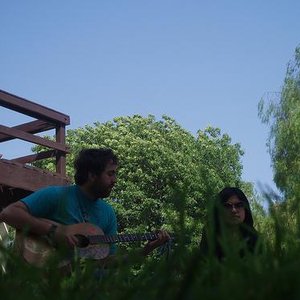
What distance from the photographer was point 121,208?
2605 centimetres

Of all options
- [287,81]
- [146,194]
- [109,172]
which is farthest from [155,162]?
[109,172]

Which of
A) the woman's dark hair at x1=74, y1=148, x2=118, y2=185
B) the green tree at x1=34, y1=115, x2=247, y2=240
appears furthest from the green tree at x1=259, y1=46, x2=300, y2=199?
the woman's dark hair at x1=74, y1=148, x2=118, y2=185

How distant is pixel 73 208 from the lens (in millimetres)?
3633

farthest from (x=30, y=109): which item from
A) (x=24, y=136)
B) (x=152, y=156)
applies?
(x=152, y=156)

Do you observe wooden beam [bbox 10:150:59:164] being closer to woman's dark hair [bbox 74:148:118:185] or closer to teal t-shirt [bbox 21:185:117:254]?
woman's dark hair [bbox 74:148:118:185]

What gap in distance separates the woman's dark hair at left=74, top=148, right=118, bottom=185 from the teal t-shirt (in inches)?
8.3

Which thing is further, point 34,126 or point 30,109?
point 34,126

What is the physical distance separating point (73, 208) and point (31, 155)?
682 centimetres

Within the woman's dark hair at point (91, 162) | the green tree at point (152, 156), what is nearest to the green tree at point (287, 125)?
the green tree at point (152, 156)

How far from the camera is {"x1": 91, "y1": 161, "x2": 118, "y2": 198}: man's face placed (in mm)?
3852

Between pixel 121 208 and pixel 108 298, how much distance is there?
84.3 ft

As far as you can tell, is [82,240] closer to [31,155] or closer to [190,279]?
[190,279]

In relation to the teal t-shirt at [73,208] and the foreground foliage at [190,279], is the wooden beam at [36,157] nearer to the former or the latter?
the teal t-shirt at [73,208]

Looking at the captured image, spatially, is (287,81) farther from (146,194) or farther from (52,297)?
(52,297)
